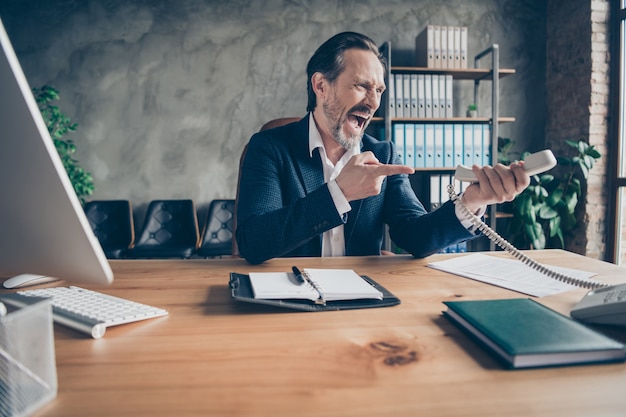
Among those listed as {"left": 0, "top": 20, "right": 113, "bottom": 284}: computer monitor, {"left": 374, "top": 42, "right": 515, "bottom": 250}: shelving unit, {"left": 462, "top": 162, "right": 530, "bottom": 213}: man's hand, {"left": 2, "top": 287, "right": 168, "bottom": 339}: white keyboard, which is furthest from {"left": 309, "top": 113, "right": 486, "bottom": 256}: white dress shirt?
{"left": 374, "top": 42, "right": 515, "bottom": 250}: shelving unit

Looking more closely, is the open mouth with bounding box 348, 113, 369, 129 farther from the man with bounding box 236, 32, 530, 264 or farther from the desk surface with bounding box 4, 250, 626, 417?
the desk surface with bounding box 4, 250, 626, 417

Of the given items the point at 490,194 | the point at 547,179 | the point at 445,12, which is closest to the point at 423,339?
the point at 490,194

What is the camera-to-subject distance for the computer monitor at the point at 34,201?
0.42 m

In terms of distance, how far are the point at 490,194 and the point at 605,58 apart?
2967 millimetres

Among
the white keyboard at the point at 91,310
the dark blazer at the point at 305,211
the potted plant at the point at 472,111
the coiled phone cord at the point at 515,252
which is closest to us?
the white keyboard at the point at 91,310

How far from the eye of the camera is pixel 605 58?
10.7 feet

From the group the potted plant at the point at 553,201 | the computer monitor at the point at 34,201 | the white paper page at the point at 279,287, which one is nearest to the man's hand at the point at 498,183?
the white paper page at the point at 279,287

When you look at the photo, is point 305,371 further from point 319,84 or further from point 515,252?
point 319,84

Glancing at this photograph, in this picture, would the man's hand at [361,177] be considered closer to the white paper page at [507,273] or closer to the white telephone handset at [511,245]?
the white telephone handset at [511,245]

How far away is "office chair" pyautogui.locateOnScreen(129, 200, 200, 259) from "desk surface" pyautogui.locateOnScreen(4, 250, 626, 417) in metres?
2.81

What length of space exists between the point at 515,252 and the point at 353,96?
801mm

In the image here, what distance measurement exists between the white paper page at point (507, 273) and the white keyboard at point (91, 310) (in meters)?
0.71

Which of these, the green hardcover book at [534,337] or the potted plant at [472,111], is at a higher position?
the potted plant at [472,111]

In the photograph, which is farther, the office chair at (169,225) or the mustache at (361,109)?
the office chair at (169,225)
